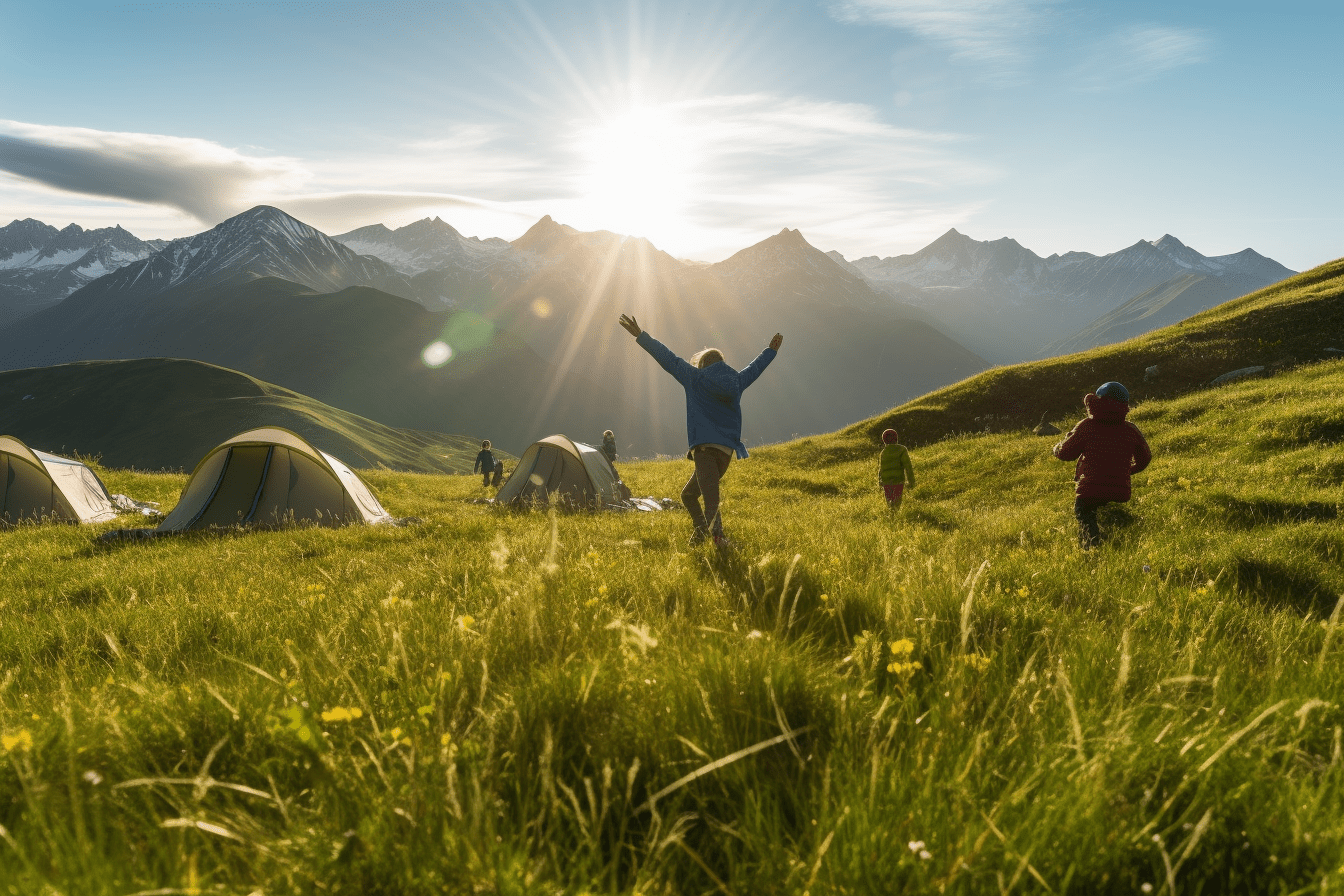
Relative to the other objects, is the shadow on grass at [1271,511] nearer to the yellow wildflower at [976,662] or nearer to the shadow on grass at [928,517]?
the shadow on grass at [928,517]

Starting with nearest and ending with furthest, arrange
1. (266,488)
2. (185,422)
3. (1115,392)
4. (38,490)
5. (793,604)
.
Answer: (793,604) < (1115,392) < (266,488) < (38,490) < (185,422)

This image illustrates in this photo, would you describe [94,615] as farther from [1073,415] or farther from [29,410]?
[29,410]

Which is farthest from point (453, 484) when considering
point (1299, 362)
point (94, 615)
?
point (1299, 362)

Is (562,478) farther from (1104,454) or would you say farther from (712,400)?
(1104,454)

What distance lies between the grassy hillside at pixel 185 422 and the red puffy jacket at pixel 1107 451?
148 m

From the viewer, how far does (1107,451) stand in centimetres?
906

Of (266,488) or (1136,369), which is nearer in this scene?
(266,488)

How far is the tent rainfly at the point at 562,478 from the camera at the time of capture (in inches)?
745

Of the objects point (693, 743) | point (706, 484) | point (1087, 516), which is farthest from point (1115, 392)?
point (693, 743)

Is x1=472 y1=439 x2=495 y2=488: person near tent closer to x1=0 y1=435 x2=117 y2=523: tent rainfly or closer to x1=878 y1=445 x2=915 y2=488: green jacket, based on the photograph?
x1=0 y1=435 x2=117 y2=523: tent rainfly

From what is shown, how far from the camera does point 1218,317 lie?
116 feet

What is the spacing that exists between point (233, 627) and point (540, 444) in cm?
1518

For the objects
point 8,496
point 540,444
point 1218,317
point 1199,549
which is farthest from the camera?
point 1218,317

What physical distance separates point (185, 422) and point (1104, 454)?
210 metres
